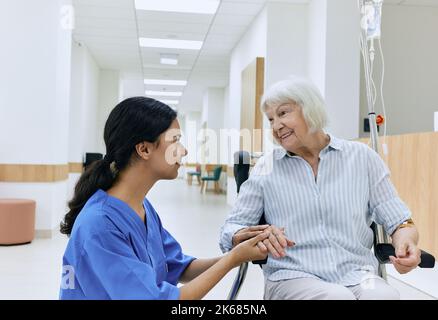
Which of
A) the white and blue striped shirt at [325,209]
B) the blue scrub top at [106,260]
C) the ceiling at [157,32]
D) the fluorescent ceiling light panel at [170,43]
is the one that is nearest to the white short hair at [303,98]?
the white and blue striped shirt at [325,209]

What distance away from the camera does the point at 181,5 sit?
19.9 feet

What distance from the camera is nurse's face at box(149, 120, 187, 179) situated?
1133 millimetres

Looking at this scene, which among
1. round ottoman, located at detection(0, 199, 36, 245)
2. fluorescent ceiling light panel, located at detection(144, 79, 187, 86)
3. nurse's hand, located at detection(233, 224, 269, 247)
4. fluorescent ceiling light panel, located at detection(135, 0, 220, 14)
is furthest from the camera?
fluorescent ceiling light panel, located at detection(144, 79, 187, 86)

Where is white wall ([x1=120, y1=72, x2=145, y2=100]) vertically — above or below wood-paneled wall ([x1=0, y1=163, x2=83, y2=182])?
above

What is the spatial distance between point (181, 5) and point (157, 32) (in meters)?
1.35

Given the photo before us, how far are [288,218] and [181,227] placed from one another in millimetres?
4138

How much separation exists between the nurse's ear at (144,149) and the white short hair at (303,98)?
24.8 inches

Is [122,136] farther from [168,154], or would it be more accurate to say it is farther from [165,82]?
[165,82]

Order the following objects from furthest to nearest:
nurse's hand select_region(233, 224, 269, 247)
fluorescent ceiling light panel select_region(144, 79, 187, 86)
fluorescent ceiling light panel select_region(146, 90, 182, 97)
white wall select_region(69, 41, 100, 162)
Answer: fluorescent ceiling light panel select_region(146, 90, 182, 97) → fluorescent ceiling light panel select_region(144, 79, 187, 86) → white wall select_region(69, 41, 100, 162) → nurse's hand select_region(233, 224, 269, 247)

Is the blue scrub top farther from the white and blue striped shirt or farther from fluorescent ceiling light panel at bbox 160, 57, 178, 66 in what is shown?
fluorescent ceiling light panel at bbox 160, 57, 178, 66

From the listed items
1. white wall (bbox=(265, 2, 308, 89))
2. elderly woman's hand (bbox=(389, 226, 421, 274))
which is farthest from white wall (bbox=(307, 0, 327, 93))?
elderly woman's hand (bbox=(389, 226, 421, 274))

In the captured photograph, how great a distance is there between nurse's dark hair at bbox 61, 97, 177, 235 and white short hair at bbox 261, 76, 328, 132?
54 centimetres

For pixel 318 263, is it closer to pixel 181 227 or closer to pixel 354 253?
pixel 354 253

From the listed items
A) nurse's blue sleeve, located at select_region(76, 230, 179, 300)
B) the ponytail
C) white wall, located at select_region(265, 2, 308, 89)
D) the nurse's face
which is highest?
white wall, located at select_region(265, 2, 308, 89)
